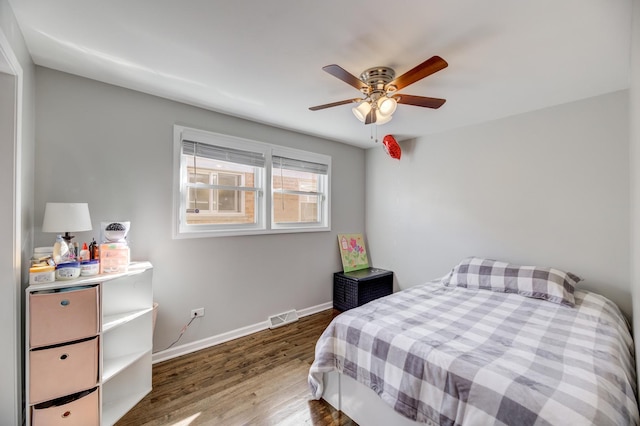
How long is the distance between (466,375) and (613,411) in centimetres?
51

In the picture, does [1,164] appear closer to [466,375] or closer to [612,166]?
[466,375]

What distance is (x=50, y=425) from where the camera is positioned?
1517 mm

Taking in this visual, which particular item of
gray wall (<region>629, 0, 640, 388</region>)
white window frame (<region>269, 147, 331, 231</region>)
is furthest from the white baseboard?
gray wall (<region>629, 0, 640, 388</region>)

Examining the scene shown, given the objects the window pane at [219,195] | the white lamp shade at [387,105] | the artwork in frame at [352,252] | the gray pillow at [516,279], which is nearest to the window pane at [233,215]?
the window pane at [219,195]

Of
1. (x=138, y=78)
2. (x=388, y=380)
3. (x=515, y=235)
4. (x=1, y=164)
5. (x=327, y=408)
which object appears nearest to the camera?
(x=1, y=164)

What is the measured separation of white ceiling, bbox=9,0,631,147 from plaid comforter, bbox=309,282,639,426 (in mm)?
1778

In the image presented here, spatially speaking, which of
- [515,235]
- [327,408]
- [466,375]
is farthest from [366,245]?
[466,375]

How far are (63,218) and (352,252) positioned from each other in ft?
10.5

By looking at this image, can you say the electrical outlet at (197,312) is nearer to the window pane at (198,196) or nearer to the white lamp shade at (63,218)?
the window pane at (198,196)

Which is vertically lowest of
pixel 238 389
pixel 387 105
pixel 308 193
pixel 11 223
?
pixel 238 389

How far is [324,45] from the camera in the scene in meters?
1.65

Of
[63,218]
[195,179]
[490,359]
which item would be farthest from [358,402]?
[195,179]

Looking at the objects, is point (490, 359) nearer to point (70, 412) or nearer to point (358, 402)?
point (358, 402)

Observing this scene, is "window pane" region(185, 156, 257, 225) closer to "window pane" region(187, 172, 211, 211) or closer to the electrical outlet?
"window pane" region(187, 172, 211, 211)
